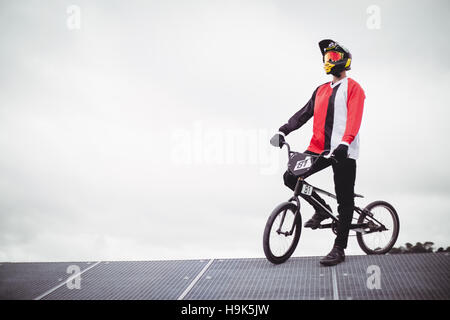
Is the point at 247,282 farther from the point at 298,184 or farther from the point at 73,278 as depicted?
the point at 73,278

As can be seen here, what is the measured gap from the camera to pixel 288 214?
4312mm

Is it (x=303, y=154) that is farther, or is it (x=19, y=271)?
(x=19, y=271)

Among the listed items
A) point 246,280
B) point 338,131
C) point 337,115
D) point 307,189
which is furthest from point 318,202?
point 246,280

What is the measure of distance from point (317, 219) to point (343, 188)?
14.8 inches

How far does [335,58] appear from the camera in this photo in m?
4.42

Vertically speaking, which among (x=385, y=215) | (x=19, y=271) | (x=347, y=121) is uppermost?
(x=347, y=121)

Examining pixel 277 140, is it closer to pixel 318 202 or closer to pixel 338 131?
pixel 338 131

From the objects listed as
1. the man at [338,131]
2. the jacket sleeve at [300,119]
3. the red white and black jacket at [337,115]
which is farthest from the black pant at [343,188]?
the jacket sleeve at [300,119]

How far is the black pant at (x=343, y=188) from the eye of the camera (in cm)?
430

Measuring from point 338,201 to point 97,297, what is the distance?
221cm
